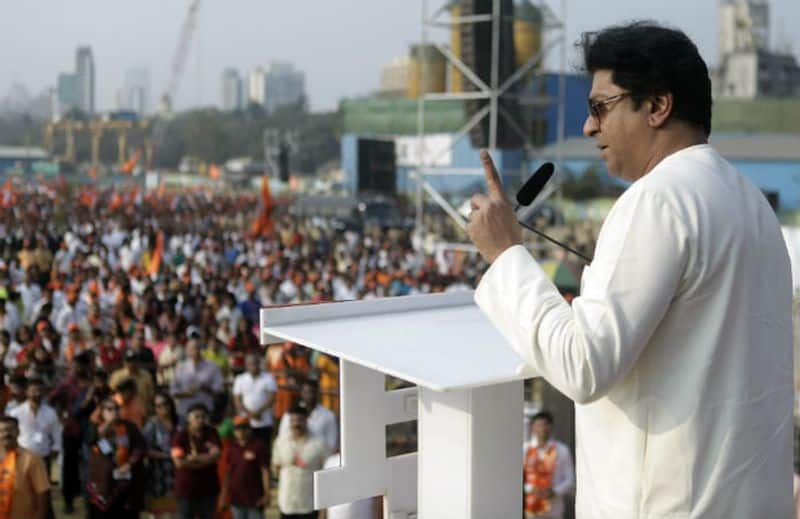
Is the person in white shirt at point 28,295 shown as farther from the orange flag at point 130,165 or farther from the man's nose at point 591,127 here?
the orange flag at point 130,165

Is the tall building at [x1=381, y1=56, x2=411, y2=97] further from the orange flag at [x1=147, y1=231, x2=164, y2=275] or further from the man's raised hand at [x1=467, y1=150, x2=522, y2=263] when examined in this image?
the man's raised hand at [x1=467, y1=150, x2=522, y2=263]

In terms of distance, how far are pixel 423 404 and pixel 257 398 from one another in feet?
18.1

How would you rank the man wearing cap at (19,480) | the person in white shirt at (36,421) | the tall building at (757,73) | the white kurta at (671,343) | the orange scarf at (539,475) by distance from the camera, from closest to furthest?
the white kurta at (671,343) < the orange scarf at (539,475) < the man wearing cap at (19,480) < the person in white shirt at (36,421) < the tall building at (757,73)

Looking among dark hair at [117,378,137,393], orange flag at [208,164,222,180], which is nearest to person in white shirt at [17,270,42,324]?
dark hair at [117,378,137,393]

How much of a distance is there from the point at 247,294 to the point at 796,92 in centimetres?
4814

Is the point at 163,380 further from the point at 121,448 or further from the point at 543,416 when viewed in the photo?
the point at 543,416

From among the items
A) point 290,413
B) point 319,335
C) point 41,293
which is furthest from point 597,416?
point 41,293

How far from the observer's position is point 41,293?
11.4 meters

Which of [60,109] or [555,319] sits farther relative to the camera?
[60,109]

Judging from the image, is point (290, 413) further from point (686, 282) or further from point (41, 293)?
point (41, 293)

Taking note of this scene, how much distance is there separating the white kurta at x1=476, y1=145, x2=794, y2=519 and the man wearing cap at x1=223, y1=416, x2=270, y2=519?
487 cm

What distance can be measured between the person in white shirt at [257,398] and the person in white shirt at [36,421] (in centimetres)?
111

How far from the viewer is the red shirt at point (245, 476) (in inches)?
240

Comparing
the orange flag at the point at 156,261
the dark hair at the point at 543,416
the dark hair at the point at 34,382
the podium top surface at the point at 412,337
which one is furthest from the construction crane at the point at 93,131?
the podium top surface at the point at 412,337
